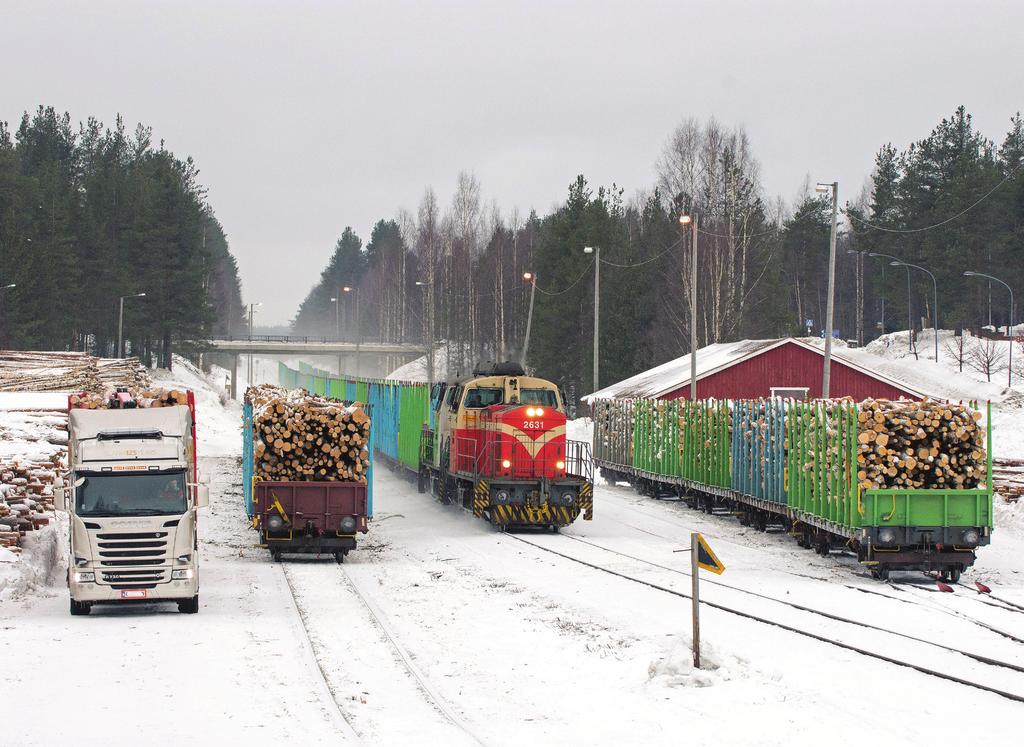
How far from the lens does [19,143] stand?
4358 inches

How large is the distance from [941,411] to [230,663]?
12.5 m

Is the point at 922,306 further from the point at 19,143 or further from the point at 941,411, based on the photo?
the point at 19,143

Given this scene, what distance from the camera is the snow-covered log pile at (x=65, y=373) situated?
39031mm

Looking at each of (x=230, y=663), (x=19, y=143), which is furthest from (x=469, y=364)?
(x=230, y=663)

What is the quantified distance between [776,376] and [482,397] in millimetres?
23886

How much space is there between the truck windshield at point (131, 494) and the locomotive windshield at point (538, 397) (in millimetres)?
11676

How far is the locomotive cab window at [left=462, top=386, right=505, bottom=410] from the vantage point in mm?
26672

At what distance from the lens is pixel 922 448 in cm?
1945

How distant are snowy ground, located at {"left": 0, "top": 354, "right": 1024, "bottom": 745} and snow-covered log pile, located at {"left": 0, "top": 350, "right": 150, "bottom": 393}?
1928 cm

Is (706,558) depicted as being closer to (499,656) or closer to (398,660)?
(499,656)

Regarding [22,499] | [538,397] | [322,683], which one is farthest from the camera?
[538,397]

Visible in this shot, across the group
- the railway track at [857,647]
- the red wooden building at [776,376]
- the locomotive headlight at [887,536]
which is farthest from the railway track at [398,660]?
the red wooden building at [776,376]

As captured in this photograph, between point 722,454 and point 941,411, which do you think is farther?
point 722,454

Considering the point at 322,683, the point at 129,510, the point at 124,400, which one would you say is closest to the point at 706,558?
the point at 322,683
